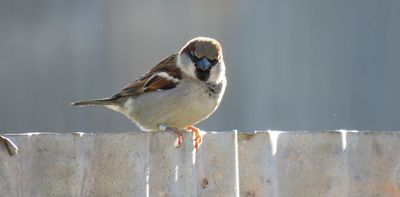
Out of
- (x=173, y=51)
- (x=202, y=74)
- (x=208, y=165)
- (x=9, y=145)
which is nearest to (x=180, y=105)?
(x=202, y=74)

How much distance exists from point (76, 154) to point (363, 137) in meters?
0.77

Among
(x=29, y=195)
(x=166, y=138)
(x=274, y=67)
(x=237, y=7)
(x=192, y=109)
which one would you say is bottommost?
(x=29, y=195)

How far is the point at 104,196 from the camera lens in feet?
6.19

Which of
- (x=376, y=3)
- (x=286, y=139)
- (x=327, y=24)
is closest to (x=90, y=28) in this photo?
(x=327, y=24)

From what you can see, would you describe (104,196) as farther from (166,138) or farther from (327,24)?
(327,24)

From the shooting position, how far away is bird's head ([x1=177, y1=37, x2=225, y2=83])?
3068 mm

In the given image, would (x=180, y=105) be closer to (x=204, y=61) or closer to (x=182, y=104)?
(x=182, y=104)

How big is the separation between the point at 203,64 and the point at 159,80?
0.23m

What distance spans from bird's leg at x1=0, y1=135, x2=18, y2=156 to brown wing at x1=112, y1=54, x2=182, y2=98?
1365 mm

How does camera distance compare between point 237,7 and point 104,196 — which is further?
point 237,7

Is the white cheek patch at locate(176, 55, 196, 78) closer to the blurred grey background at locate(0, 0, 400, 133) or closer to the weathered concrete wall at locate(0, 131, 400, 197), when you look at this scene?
the weathered concrete wall at locate(0, 131, 400, 197)

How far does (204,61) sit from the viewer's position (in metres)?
3.09

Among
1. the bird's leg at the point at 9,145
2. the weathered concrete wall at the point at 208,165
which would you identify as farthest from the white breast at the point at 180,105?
the bird's leg at the point at 9,145

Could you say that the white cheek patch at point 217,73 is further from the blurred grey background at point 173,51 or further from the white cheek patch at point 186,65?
the blurred grey background at point 173,51
